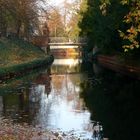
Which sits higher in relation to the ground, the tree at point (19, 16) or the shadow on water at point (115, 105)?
the tree at point (19, 16)

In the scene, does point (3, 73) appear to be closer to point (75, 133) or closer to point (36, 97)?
point (36, 97)

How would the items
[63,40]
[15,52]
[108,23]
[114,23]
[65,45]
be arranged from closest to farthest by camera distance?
[114,23] → [108,23] → [15,52] → [65,45] → [63,40]

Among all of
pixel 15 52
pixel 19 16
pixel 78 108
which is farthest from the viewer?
pixel 19 16

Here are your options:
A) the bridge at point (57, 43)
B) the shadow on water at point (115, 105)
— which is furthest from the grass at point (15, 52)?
the shadow on water at point (115, 105)

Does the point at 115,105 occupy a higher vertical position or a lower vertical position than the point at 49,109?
lower

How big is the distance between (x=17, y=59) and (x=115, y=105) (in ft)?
99.0

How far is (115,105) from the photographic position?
27.2 meters

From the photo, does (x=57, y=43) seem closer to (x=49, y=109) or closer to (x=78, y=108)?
(x=78, y=108)

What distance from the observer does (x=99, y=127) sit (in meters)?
20.2

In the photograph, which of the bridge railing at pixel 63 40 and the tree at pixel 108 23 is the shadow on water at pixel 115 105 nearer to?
the tree at pixel 108 23

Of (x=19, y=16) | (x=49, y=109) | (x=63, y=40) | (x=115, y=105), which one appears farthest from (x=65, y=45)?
(x=49, y=109)

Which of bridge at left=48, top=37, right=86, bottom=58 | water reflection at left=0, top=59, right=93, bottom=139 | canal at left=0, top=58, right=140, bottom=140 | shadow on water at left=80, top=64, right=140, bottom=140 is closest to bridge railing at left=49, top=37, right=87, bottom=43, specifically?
bridge at left=48, top=37, right=86, bottom=58

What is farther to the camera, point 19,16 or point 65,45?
A: point 65,45

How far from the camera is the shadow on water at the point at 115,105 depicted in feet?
64.7
